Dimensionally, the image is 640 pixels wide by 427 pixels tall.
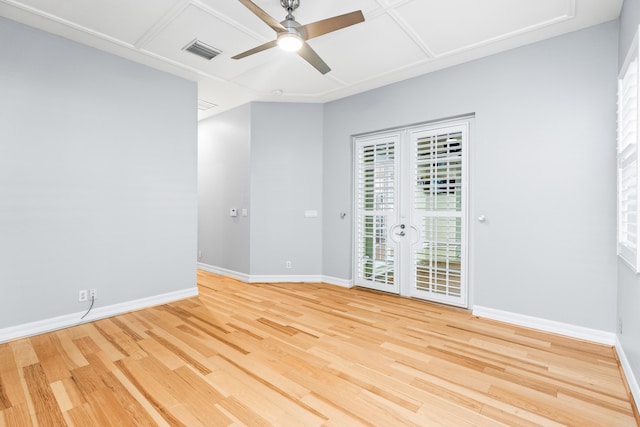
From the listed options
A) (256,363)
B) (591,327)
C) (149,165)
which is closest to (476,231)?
(591,327)

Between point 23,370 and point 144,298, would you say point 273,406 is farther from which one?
point 144,298

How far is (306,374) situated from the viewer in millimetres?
2221

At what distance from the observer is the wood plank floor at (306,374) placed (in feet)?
5.86

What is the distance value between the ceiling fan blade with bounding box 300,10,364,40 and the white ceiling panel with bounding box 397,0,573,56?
71cm

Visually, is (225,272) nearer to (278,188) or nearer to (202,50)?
(278,188)

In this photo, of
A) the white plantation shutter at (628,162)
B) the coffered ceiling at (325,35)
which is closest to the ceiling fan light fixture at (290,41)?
the coffered ceiling at (325,35)

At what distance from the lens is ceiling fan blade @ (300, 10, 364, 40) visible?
2.11 meters

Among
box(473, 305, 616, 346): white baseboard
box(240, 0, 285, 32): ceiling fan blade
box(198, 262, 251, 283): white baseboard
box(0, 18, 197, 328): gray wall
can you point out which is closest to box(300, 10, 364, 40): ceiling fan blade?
box(240, 0, 285, 32): ceiling fan blade

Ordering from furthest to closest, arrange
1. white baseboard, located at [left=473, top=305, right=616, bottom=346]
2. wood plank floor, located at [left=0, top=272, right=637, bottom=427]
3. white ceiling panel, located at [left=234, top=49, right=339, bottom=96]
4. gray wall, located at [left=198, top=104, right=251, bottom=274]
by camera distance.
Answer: gray wall, located at [left=198, top=104, right=251, bottom=274]
white ceiling panel, located at [left=234, top=49, right=339, bottom=96]
white baseboard, located at [left=473, top=305, right=616, bottom=346]
wood plank floor, located at [left=0, top=272, right=637, bottom=427]

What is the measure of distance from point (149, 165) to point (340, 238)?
2830 mm

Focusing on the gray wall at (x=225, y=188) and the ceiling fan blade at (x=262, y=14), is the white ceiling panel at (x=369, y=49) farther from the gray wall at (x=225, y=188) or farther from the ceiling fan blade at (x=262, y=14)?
the gray wall at (x=225, y=188)

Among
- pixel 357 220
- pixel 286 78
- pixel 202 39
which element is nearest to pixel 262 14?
pixel 202 39

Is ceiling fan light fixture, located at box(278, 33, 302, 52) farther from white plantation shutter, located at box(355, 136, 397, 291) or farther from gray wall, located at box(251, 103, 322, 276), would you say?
gray wall, located at box(251, 103, 322, 276)

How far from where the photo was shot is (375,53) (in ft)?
10.9
